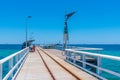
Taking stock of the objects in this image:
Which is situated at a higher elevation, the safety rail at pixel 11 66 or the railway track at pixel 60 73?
the safety rail at pixel 11 66

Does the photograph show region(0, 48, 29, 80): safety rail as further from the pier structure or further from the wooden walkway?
the wooden walkway

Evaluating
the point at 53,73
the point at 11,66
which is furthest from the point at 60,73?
the point at 11,66

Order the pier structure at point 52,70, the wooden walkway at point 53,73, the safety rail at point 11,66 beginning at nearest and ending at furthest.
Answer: the safety rail at point 11,66 → the pier structure at point 52,70 → the wooden walkway at point 53,73

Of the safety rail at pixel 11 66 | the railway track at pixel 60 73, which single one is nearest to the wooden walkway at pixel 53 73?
the railway track at pixel 60 73

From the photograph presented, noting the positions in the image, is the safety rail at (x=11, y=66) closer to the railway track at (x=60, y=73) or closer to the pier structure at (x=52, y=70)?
the pier structure at (x=52, y=70)

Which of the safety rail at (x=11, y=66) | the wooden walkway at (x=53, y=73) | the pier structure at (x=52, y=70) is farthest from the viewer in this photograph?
the wooden walkway at (x=53, y=73)

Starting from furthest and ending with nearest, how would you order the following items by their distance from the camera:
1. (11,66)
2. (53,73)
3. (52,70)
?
(52,70) → (53,73) → (11,66)

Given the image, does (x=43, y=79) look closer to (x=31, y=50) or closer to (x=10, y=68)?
(x=10, y=68)

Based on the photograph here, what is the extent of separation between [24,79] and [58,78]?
4.94 feet

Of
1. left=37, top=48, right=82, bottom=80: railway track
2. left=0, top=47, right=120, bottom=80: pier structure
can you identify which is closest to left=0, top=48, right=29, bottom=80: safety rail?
left=0, top=47, right=120, bottom=80: pier structure

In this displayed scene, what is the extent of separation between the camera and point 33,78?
46.2 ft

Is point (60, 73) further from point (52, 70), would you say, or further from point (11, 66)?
point (11, 66)

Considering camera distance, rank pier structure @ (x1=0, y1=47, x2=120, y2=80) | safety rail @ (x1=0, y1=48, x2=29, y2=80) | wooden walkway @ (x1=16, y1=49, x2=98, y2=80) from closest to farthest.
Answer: safety rail @ (x1=0, y1=48, x2=29, y2=80) < pier structure @ (x1=0, y1=47, x2=120, y2=80) < wooden walkway @ (x1=16, y1=49, x2=98, y2=80)

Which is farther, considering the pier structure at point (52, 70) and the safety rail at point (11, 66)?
the pier structure at point (52, 70)
